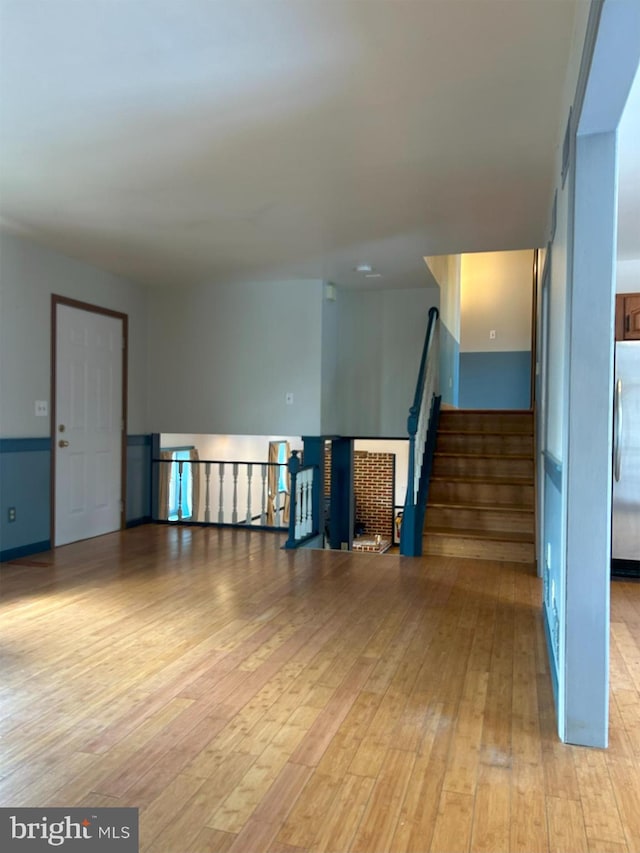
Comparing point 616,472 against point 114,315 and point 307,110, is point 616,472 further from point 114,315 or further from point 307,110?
point 114,315

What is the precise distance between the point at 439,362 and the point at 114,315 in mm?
3336

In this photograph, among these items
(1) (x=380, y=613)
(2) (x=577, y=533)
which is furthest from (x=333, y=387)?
(2) (x=577, y=533)

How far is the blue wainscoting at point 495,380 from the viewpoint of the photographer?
778 cm

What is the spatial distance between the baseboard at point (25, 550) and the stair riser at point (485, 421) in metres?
3.87

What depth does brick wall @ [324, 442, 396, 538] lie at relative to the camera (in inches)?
484

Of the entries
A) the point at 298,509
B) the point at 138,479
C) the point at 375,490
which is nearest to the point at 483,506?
the point at 298,509

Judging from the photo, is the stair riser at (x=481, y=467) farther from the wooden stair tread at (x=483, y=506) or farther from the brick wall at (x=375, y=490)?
the brick wall at (x=375, y=490)

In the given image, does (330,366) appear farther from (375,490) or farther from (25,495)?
(375,490)

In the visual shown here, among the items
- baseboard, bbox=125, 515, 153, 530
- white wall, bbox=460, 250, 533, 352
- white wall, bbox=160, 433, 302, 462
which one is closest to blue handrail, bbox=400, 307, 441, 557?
white wall, bbox=460, 250, 533, 352

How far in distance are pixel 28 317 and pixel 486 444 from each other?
4229 millimetres

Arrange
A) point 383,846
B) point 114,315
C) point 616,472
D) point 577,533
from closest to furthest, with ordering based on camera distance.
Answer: point 383,846
point 577,533
point 616,472
point 114,315

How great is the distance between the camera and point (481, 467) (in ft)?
18.5

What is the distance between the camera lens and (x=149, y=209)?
3.90 m

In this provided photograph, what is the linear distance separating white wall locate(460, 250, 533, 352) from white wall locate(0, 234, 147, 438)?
4777 mm
